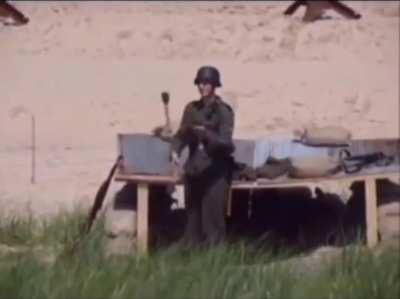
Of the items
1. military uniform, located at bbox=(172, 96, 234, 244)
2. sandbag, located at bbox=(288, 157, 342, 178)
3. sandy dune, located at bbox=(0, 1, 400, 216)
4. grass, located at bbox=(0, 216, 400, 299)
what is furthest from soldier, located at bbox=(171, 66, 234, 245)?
sandy dune, located at bbox=(0, 1, 400, 216)

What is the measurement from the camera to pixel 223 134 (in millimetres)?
9250

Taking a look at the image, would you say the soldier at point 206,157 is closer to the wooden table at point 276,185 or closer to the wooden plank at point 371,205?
the wooden table at point 276,185

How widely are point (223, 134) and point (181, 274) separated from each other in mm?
1726

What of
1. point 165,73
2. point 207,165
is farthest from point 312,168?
point 165,73

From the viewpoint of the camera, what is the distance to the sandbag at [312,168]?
10172mm

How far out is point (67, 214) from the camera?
10336mm

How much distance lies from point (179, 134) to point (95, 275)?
2047 mm

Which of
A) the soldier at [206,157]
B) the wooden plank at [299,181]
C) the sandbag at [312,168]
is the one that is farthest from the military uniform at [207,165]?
the sandbag at [312,168]

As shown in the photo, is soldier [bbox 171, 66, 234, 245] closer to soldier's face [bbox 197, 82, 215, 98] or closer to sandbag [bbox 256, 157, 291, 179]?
soldier's face [bbox 197, 82, 215, 98]

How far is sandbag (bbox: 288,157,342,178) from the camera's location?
33.4 ft

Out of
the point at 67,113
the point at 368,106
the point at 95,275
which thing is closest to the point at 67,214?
the point at 95,275

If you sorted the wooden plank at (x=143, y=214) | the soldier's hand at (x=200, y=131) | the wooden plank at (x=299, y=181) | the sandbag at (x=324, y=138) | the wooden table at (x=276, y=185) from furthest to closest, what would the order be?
the sandbag at (x=324, y=138) < the wooden plank at (x=299, y=181) < the wooden table at (x=276, y=185) < the wooden plank at (x=143, y=214) < the soldier's hand at (x=200, y=131)

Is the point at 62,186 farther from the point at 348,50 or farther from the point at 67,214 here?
the point at 348,50

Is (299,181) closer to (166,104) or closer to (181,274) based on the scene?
(166,104)
